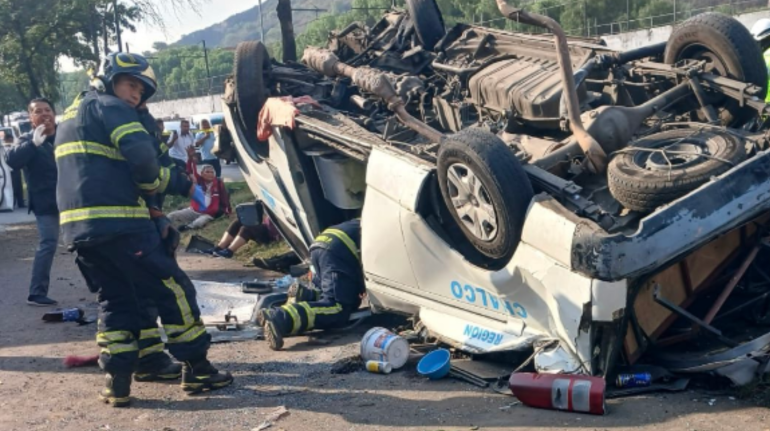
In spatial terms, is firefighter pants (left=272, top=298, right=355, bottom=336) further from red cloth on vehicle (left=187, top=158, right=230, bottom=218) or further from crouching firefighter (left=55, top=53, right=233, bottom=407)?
red cloth on vehicle (left=187, top=158, right=230, bottom=218)

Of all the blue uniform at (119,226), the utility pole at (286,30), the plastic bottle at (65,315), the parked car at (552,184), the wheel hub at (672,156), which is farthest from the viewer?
the utility pole at (286,30)

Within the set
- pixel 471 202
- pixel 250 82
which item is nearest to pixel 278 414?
pixel 471 202

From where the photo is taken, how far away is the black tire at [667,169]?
3.86 meters

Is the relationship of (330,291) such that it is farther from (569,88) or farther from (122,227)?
(569,88)

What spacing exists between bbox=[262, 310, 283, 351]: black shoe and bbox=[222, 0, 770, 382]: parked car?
0.61 m

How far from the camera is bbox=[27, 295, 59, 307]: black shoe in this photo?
23.3 feet

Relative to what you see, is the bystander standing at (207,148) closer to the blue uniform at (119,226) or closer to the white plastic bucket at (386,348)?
the blue uniform at (119,226)

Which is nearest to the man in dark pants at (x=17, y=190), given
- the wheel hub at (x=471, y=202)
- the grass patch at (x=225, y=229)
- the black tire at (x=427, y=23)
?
the grass patch at (x=225, y=229)

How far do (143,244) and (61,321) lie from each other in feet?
7.76

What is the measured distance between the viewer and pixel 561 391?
12.6 feet

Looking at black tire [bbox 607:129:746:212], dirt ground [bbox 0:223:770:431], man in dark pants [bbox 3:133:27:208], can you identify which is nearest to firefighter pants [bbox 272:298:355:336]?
dirt ground [bbox 0:223:770:431]

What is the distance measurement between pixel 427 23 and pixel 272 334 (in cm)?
302

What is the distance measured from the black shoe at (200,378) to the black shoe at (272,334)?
64 cm

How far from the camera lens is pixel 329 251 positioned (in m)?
5.50
